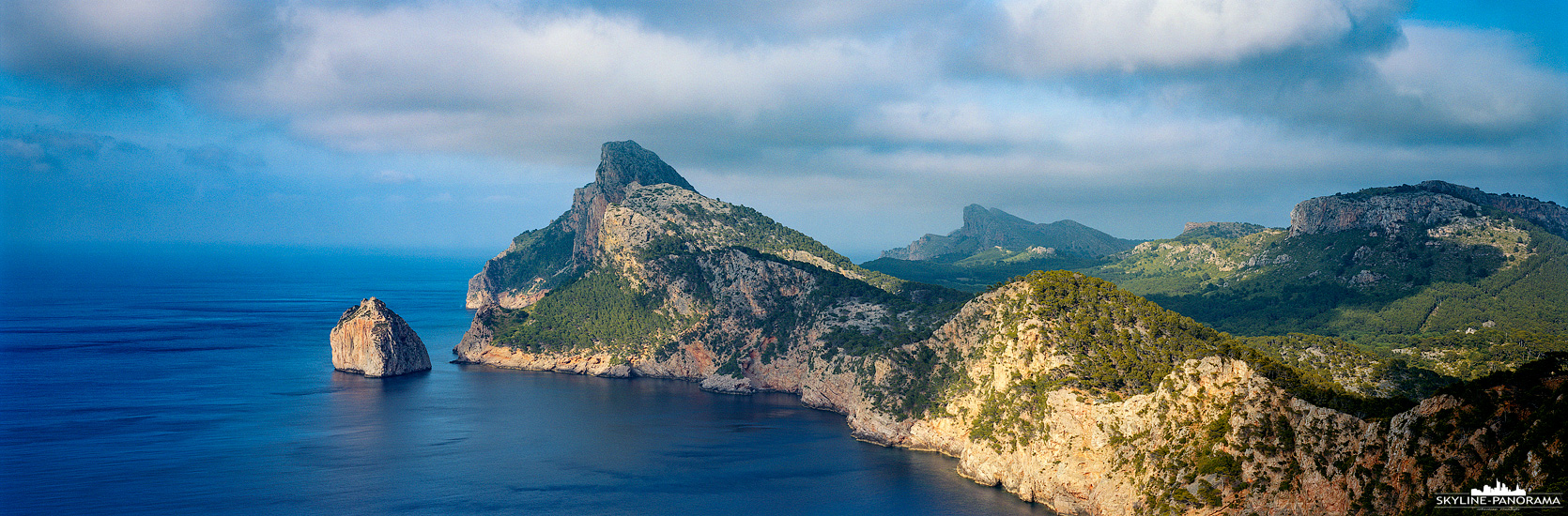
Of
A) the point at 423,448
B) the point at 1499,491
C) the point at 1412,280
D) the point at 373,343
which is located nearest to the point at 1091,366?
the point at 1499,491

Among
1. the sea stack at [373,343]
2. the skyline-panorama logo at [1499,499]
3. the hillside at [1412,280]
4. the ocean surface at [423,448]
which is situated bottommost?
the ocean surface at [423,448]

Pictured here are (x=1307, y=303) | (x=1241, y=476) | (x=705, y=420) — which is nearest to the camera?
(x=1241, y=476)

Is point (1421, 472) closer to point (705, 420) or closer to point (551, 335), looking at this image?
point (705, 420)

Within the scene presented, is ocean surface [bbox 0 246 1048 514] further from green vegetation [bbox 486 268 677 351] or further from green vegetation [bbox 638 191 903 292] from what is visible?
green vegetation [bbox 638 191 903 292]

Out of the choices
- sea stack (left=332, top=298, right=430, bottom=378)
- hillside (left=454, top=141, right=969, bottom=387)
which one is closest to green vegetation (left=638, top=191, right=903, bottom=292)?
hillside (left=454, top=141, right=969, bottom=387)

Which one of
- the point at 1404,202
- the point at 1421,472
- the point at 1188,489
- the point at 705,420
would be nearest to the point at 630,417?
the point at 705,420

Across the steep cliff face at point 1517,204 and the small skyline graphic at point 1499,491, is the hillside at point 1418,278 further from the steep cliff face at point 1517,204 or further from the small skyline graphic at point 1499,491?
the small skyline graphic at point 1499,491

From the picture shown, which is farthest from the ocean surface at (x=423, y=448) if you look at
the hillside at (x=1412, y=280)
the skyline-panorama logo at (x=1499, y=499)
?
the hillside at (x=1412, y=280)

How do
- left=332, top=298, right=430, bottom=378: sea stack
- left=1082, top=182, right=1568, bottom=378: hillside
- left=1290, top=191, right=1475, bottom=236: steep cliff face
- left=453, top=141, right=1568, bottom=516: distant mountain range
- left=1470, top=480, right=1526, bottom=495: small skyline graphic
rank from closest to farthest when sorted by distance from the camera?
1. left=1470, top=480, right=1526, bottom=495: small skyline graphic
2. left=453, top=141, right=1568, bottom=516: distant mountain range
3. left=1082, top=182, right=1568, bottom=378: hillside
4. left=332, top=298, right=430, bottom=378: sea stack
5. left=1290, top=191, right=1475, bottom=236: steep cliff face
